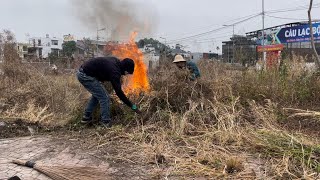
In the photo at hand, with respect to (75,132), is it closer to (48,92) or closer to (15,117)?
(15,117)

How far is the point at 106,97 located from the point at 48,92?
143 inches

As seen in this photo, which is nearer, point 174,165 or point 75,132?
point 174,165

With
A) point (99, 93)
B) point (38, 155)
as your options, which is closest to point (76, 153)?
point (38, 155)

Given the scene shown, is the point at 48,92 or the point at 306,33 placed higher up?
the point at 306,33

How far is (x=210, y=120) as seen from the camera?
19.8 ft

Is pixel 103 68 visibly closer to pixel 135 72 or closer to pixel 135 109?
pixel 135 109

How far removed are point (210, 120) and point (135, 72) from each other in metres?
2.88

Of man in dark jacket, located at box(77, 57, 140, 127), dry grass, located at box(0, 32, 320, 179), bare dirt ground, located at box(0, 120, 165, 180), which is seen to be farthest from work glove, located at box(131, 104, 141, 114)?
bare dirt ground, located at box(0, 120, 165, 180)

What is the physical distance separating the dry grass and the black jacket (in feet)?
2.28

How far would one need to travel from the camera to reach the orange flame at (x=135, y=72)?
7223mm

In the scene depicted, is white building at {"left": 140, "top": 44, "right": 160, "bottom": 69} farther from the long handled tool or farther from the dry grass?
the long handled tool

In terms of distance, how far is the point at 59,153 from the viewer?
5203 millimetres

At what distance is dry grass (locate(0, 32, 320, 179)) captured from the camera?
13.9ft

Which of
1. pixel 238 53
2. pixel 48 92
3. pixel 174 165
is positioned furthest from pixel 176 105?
pixel 238 53
